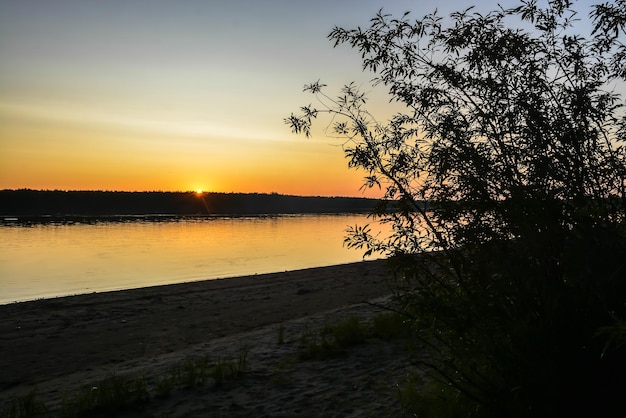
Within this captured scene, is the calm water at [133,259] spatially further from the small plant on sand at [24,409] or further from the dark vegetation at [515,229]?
the dark vegetation at [515,229]

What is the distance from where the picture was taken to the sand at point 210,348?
8016mm

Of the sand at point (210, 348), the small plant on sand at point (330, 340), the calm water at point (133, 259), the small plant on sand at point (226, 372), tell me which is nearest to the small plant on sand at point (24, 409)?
the sand at point (210, 348)

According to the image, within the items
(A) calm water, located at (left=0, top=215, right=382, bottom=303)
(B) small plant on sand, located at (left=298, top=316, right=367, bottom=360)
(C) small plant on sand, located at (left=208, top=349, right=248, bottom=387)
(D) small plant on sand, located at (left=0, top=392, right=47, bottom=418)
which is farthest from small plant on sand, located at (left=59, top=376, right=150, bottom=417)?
(A) calm water, located at (left=0, top=215, right=382, bottom=303)

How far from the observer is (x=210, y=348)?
40.1ft

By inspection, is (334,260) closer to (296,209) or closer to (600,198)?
(600,198)

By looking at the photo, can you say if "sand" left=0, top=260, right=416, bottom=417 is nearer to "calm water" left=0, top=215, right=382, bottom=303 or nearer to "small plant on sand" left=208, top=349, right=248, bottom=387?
"small plant on sand" left=208, top=349, right=248, bottom=387

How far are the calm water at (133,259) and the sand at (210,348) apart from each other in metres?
5.71

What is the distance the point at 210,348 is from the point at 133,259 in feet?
88.2

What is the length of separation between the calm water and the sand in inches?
225

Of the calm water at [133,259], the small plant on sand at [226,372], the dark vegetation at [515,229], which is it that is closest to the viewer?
the dark vegetation at [515,229]

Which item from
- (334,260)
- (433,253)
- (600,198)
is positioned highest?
(600,198)

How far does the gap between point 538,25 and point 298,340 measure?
26.8 feet

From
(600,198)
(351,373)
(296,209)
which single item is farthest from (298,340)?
(296,209)

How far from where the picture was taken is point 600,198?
224 inches
